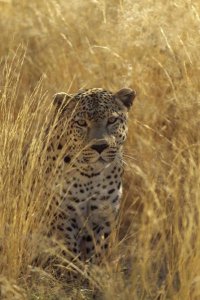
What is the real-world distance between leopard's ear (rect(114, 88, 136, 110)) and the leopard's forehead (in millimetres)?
78

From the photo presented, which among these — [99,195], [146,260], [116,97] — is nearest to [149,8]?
[116,97]

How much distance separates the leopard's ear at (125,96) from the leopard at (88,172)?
78 mm

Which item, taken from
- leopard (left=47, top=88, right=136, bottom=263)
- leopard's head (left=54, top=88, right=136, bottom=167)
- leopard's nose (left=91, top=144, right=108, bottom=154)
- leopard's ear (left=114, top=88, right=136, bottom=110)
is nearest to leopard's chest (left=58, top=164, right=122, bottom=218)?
leopard (left=47, top=88, right=136, bottom=263)

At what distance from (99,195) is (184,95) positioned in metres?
0.80

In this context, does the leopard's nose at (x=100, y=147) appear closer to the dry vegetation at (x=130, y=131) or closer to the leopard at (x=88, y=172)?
the leopard at (x=88, y=172)

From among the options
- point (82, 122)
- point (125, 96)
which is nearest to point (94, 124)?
point (82, 122)

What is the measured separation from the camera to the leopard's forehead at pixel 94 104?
16.8 ft

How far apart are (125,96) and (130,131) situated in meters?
0.63

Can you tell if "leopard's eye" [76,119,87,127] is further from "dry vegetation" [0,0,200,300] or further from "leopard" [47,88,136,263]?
"dry vegetation" [0,0,200,300]

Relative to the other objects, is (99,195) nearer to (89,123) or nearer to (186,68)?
(89,123)

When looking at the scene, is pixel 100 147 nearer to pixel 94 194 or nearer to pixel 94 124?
pixel 94 124

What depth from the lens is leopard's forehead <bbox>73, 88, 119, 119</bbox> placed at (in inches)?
202

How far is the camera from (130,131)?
5.89 meters

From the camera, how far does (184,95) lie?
17.9 ft
